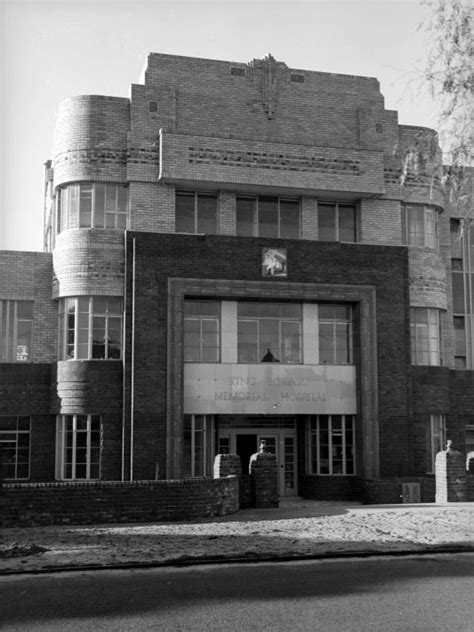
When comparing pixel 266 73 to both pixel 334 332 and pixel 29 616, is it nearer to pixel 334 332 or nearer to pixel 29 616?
pixel 334 332

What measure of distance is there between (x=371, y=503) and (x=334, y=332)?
5444mm

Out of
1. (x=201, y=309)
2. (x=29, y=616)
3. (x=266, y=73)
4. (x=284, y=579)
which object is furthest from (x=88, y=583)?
(x=266, y=73)

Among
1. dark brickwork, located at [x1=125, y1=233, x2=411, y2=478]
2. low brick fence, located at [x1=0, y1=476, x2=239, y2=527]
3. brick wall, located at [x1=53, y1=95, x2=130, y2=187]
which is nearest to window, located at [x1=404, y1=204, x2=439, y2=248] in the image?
dark brickwork, located at [x1=125, y1=233, x2=411, y2=478]

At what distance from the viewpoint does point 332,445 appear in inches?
1042

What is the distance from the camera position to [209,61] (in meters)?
26.9

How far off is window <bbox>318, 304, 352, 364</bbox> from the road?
1469 cm

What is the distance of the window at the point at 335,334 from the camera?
26.7m

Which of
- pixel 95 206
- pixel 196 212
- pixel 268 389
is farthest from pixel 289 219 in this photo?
pixel 95 206

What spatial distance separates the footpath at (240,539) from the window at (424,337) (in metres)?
9.26

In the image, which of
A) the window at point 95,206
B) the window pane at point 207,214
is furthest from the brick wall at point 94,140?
the window pane at point 207,214

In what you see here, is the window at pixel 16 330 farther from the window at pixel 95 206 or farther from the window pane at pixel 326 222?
the window pane at pixel 326 222

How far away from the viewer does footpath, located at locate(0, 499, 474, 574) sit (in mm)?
12328

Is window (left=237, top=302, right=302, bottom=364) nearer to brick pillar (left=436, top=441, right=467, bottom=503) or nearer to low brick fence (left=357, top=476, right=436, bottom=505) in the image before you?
low brick fence (left=357, top=476, right=436, bottom=505)

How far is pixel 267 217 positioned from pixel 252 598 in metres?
18.5
